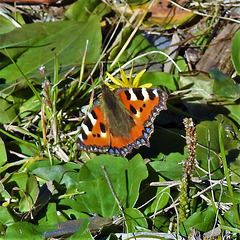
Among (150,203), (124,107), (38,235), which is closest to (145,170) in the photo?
(150,203)

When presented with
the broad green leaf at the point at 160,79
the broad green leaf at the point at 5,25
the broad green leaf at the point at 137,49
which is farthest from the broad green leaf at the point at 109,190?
the broad green leaf at the point at 5,25

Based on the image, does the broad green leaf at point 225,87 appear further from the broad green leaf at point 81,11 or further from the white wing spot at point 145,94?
the broad green leaf at point 81,11

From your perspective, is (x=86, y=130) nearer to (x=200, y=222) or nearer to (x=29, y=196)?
(x=29, y=196)

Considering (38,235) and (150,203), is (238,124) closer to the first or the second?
(150,203)

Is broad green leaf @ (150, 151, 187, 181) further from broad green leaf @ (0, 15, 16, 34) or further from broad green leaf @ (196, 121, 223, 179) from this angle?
broad green leaf @ (0, 15, 16, 34)

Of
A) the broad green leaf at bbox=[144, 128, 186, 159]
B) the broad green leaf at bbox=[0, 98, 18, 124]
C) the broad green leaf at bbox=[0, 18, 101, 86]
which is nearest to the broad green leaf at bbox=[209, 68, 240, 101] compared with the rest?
the broad green leaf at bbox=[144, 128, 186, 159]

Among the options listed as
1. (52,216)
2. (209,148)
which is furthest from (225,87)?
(52,216)
